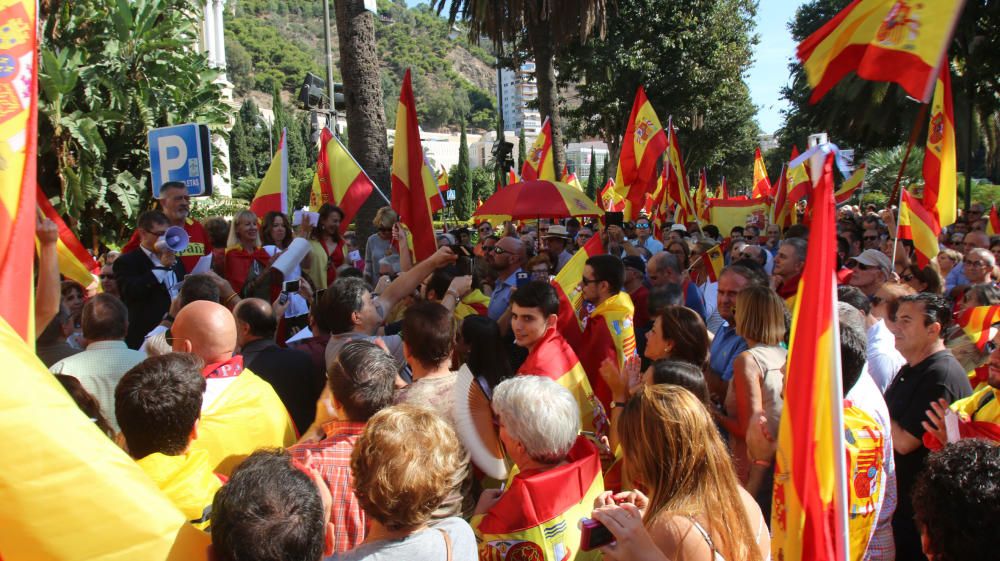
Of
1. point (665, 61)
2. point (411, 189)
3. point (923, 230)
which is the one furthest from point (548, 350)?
point (665, 61)

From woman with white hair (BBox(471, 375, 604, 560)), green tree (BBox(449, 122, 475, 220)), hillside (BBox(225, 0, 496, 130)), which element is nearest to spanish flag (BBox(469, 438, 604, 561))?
woman with white hair (BBox(471, 375, 604, 560))

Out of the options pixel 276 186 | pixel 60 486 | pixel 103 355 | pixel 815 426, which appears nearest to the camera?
pixel 60 486

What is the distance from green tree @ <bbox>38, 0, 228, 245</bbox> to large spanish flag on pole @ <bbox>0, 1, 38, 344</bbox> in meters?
7.67

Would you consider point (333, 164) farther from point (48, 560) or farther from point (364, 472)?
point (48, 560)

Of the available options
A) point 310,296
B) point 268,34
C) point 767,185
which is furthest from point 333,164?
point 268,34

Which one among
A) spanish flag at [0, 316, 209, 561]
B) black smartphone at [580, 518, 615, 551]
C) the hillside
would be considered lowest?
black smartphone at [580, 518, 615, 551]

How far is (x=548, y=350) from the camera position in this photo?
3947 millimetres

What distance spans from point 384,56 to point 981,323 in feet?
536

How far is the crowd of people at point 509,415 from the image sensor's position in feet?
6.63

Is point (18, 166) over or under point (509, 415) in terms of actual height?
over

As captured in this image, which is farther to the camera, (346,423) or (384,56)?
(384,56)

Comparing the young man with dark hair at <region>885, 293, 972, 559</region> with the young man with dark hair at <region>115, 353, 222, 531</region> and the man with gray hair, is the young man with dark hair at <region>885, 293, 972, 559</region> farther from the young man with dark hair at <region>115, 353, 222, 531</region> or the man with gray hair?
the young man with dark hair at <region>115, 353, 222, 531</region>

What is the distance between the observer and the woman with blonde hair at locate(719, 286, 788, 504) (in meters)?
3.34

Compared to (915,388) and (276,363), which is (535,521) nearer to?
(276,363)
